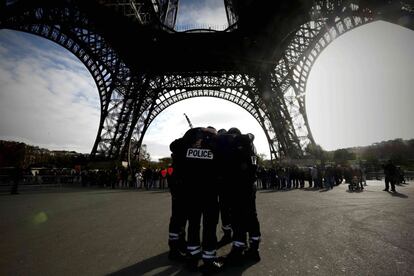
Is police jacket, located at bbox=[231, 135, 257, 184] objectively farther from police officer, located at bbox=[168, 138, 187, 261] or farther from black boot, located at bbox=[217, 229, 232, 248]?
black boot, located at bbox=[217, 229, 232, 248]

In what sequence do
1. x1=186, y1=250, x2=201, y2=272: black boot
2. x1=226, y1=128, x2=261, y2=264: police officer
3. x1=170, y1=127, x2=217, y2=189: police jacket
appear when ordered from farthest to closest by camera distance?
x1=226, y1=128, x2=261, y2=264: police officer → x1=170, y1=127, x2=217, y2=189: police jacket → x1=186, y1=250, x2=201, y2=272: black boot

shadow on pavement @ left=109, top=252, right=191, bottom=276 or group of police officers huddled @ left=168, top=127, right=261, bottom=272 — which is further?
group of police officers huddled @ left=168, top=127, right=261, bottom=272

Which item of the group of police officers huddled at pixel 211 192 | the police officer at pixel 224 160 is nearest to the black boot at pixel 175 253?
the group of police officers huddled at pixel 211 192

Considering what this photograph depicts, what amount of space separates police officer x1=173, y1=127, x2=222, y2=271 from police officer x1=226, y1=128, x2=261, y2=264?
0.43 meters

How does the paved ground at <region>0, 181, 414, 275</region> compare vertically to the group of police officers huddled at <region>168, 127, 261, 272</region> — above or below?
below

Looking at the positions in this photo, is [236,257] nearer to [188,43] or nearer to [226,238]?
[226,238]

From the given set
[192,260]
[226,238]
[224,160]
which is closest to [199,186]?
[224,160]

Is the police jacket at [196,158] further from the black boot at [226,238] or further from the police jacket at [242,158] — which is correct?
the black boot at [226,238]

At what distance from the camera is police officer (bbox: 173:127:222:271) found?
3.32m

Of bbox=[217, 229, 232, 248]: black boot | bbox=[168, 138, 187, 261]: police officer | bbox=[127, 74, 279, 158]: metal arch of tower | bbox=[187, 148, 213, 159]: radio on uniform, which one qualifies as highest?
bbox=[127, 74, 279, 158]: metal arch of tower

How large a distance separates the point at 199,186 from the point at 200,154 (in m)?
0.45

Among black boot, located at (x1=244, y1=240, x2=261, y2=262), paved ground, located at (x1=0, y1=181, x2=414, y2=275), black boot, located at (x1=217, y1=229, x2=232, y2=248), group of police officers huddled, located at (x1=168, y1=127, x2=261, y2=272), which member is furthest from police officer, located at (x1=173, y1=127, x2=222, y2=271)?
black boot, located at (x1=217, y1=229, x2=232, y2=248)

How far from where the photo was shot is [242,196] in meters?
3.88

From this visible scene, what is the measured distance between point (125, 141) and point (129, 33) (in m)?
11.0
